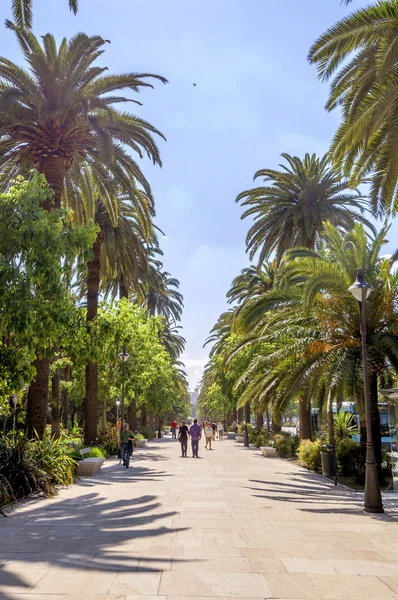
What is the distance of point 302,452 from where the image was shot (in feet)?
63.4

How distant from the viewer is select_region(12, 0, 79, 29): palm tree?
997 centimetres

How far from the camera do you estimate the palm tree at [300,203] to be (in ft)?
77.6

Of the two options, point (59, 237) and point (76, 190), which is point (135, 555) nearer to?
point (59, 237)

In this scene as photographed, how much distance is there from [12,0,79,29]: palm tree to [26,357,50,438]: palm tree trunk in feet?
25.6

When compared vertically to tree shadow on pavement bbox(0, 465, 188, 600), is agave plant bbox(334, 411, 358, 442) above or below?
above

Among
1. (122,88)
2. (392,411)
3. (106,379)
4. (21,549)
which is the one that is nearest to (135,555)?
(21,549)

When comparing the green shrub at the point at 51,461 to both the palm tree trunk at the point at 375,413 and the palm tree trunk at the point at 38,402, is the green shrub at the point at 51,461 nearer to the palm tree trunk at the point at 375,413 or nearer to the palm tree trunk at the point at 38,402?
the palm tree trunk at the point at 38,402

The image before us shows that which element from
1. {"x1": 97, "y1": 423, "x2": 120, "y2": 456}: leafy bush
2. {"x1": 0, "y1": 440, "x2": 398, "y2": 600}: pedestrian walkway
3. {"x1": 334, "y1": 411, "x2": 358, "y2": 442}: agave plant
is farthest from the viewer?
{"x1": 97, "y1": 423, "x2": 120, "y2": 456}: leafy bush

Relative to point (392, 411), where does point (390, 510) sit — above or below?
below

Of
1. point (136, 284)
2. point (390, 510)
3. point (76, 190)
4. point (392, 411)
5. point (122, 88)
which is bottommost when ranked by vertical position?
point (390, 510)

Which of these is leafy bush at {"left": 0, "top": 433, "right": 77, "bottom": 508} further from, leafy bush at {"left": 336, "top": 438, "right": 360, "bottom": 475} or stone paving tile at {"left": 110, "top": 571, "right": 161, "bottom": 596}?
leafy bush at {"left": 336, "top": 438, "right": 360, "bottom": 475}

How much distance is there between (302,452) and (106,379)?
12.3 m

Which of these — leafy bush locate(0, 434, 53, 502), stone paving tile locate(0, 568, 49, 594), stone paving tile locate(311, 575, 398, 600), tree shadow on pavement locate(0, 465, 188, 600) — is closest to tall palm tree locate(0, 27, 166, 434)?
leafy bush locate(0, 434, 53, 502)

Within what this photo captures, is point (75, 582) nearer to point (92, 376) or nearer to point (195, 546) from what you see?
point (195, 546)
